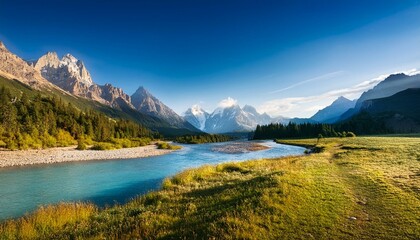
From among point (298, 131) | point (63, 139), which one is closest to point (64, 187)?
point (63, 139)

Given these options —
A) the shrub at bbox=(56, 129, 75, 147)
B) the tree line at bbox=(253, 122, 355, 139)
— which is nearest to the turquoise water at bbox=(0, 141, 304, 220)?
the shrub at bbox=(56, 129, 75, 147)

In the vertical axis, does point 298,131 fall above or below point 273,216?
above

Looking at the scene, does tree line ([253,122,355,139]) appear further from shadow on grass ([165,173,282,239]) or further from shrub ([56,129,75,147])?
shadow on grass ([165,173,282,239])

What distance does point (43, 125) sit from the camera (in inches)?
3506

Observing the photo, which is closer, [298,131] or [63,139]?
[63,139]

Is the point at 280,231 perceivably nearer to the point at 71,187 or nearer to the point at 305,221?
the point at 305,221

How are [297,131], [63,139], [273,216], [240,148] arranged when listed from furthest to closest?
[297,131] < [240,148] < [63,139] < [273,216]

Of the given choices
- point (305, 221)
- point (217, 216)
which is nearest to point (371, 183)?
point (305, 221)

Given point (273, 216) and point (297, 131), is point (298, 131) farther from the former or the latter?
point (273, 216)

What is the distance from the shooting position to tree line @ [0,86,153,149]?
75250 millimetres

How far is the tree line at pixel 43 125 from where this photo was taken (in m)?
75.2

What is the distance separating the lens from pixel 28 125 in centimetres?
8256

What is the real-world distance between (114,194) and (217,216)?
810 inches

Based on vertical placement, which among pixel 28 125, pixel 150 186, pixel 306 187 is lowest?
pixel 150 186
